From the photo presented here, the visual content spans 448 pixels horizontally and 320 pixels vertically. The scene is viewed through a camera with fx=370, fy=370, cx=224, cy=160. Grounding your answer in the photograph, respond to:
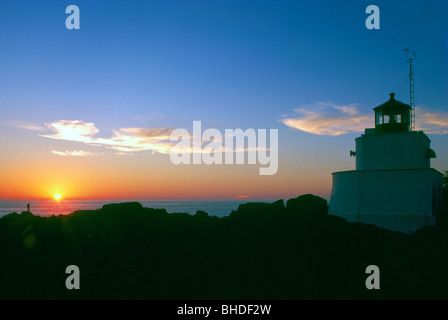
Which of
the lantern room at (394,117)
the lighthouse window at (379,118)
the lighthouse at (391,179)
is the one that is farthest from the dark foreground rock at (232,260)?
the lighthouse window at (379,118)

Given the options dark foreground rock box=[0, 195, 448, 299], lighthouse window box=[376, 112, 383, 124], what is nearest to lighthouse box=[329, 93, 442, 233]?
lighthouse window box=[376, 112, 383, 124]

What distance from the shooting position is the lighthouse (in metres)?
24.2

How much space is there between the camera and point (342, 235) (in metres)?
24.8

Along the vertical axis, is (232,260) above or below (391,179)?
below

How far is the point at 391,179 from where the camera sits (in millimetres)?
24938

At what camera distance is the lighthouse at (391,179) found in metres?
24.2

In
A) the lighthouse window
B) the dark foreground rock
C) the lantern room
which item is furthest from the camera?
the lighthouse window

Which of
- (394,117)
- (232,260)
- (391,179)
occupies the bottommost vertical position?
(232,260)

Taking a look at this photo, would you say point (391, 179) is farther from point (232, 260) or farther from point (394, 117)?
point (232, 260)

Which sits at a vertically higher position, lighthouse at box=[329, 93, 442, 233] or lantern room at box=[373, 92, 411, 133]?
lantern room at box=[373, 92, 411, 133]

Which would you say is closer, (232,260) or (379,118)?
(232,260)

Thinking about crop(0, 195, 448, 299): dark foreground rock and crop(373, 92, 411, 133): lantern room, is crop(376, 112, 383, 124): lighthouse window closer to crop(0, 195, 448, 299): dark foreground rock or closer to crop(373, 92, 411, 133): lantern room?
crop(373, 92, 411, 133): lantern room

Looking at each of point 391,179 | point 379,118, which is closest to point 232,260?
point 391,179
